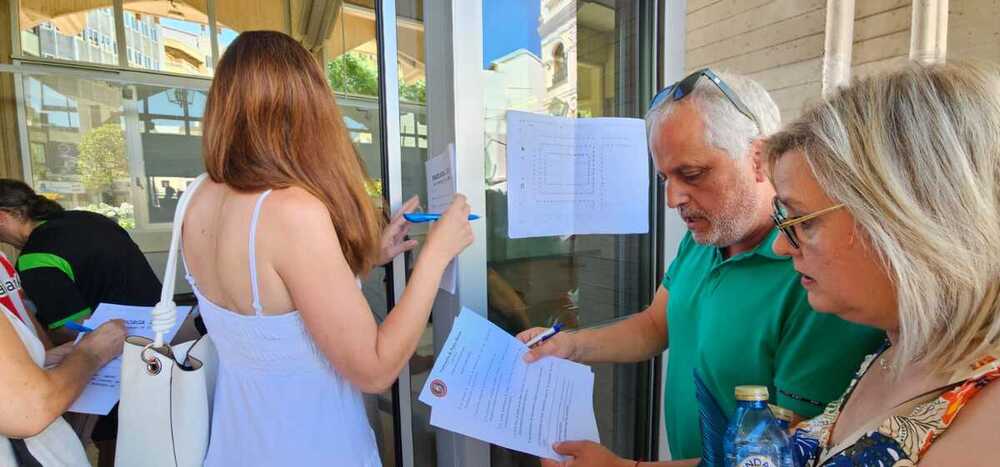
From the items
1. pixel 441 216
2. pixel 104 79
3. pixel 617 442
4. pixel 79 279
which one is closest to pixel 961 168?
pixel 441 216

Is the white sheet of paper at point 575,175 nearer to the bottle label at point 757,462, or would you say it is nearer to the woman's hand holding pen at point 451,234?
the woman's hand holding pen at point 451,234

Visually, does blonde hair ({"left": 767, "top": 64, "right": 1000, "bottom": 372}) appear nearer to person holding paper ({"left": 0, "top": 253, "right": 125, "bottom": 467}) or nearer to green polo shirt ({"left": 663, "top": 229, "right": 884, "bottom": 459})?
green polo shirt ({"left": 663, "top": 229, "right": 884, "bottom": 459})

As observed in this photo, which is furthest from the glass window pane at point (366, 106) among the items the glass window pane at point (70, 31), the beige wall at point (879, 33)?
the glass window pane at point (70, 31)

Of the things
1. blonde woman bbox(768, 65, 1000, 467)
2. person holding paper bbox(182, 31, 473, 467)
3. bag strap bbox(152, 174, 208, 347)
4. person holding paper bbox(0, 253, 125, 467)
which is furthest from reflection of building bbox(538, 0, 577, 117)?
person holding paper bbox(0, 253, 125, 467)

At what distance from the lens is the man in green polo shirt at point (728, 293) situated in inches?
31.5

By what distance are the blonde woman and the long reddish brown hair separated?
30.5 inches

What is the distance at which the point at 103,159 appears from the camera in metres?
5.52

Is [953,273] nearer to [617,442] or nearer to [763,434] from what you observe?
[763,434]

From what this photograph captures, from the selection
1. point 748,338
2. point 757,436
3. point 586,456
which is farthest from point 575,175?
point 757,436

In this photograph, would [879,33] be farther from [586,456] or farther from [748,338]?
[586,456]

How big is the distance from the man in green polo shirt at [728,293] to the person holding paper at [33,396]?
984 mm

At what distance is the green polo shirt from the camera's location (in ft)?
2.59

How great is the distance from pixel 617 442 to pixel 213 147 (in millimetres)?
1653

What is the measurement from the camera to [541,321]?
1.54m
